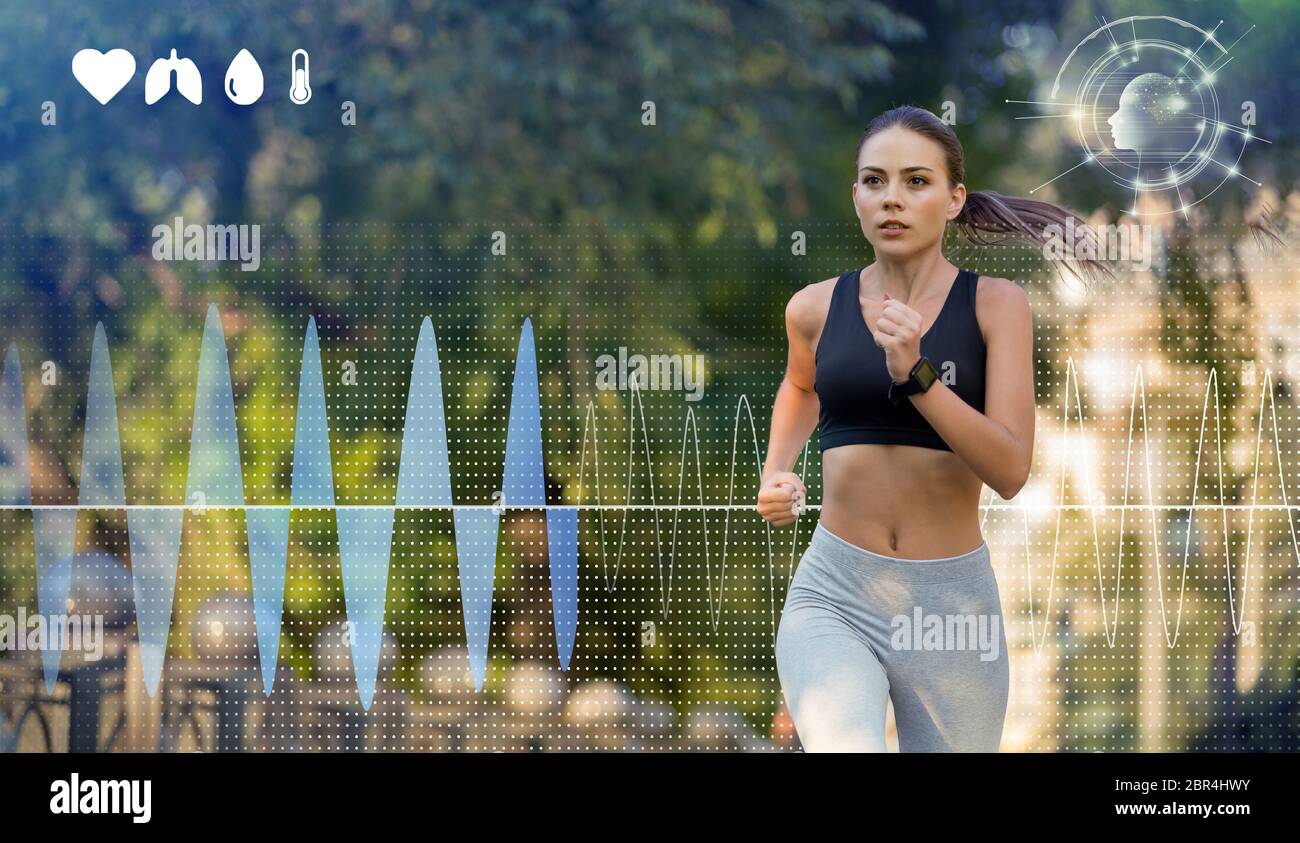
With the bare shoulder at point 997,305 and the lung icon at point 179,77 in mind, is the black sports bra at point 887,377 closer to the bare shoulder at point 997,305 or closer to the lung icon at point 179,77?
the bare shoulder at point 997,305

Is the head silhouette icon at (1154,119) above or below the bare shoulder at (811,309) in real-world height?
above

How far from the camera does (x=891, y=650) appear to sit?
351cm

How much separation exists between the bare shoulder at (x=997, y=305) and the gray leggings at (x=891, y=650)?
573 millimetres

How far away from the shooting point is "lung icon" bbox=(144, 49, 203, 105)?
16.4 feet

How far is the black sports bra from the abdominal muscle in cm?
4

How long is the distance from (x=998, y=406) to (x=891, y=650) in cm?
65

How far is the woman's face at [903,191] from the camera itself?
12.4ft

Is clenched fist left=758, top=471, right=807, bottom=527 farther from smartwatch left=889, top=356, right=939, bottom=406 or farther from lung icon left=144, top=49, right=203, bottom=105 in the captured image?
lung icon left=144, top=49, right=203, bottom=105

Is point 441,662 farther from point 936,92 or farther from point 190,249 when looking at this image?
point 936,92
